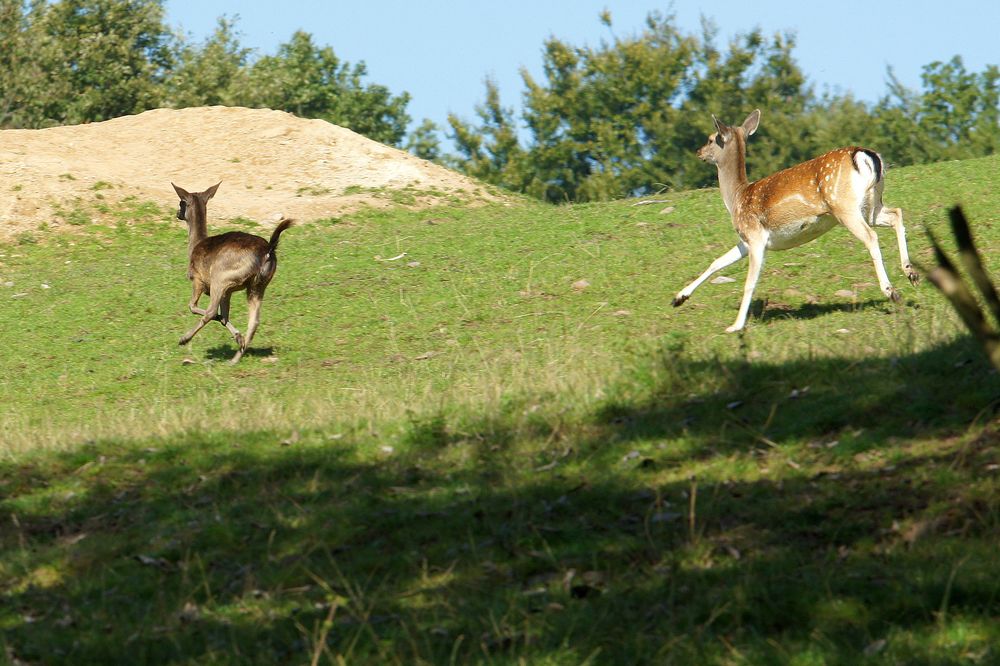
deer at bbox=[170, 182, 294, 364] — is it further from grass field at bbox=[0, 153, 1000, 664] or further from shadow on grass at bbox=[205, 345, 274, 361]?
grass field at bbox=[0, 153, 1000, 664]

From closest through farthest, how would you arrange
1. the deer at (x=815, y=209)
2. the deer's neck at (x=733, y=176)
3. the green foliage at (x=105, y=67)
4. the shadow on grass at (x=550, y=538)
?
the shadow on grass at (x=550, y=538)
the deer at (x=815, y=209)
the deer's neck at (x=733, y=176)
the green foliage at (x=105, y=67)

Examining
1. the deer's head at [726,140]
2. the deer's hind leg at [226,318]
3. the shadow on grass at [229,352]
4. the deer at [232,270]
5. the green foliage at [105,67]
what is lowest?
the shadow on grass at [229,352]

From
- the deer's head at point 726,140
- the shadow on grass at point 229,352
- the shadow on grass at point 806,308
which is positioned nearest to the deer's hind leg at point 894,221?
the shadow on grass at point 806,308

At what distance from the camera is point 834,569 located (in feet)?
20.3

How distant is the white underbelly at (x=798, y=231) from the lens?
577 inches

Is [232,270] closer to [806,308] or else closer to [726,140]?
[726,140]

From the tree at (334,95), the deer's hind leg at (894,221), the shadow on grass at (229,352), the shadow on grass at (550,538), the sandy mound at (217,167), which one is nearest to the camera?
the shadow on grass at (550,538)

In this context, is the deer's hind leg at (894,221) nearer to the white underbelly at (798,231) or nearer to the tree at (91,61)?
the white underbelly at (798,231)

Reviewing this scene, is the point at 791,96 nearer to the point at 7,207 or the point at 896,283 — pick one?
the point at 7,207

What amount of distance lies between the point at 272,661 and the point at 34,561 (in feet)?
6.93

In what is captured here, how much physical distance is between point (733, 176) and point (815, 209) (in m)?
1.33

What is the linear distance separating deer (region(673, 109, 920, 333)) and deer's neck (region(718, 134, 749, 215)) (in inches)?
8.3

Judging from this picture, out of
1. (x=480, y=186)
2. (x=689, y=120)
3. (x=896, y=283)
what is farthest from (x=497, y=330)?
(x=689, y=120)

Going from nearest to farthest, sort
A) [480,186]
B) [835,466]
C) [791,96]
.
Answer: [835,466] < [480,186] < [791,96]
